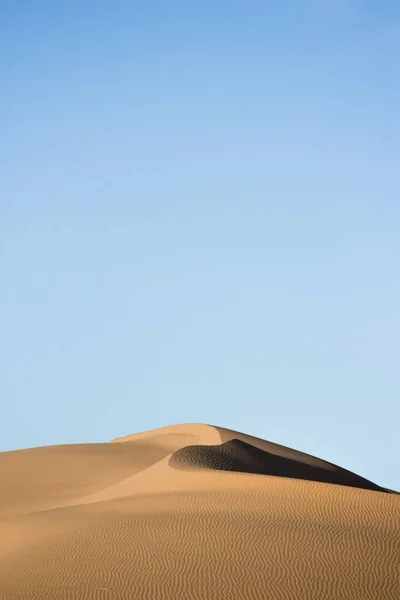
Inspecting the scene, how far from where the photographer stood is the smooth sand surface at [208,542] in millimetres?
5641

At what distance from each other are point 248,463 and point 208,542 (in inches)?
245

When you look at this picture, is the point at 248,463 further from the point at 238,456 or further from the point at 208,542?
the point at 208,542

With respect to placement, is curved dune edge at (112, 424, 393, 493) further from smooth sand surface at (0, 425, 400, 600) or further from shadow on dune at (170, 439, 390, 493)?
smooth sand surface at (0, 425, 400, 600)

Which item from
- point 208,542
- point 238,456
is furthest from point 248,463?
point 208,542

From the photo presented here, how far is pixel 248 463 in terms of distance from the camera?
12695 mm

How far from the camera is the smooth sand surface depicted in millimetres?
5641

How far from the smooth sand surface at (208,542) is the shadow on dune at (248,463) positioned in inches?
16.2

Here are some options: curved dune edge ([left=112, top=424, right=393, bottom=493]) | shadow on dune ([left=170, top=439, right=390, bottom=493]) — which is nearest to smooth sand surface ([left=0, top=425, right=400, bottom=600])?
shadow on dune ([left=170, top=439, right=390, bottom=493])

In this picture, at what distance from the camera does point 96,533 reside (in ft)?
23.8

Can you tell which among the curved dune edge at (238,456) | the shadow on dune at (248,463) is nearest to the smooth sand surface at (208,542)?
the shadow on dune at (248,463)

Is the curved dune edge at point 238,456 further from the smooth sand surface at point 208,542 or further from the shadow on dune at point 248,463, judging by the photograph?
the smooth sand surface at point 208,542

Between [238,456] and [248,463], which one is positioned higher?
[238,456]

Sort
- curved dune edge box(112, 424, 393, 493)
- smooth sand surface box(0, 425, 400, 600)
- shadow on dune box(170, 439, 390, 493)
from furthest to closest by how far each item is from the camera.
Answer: curved dune edge box(112, 424, 393, 493) → shadow on dune box(170, 439, 390, 493) → smooth sand surface box(0, 425, 400, 600)

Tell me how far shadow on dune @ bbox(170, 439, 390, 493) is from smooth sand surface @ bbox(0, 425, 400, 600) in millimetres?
412
